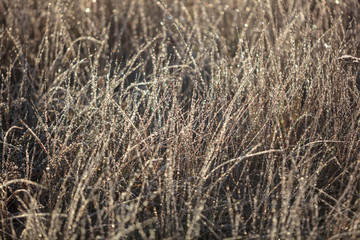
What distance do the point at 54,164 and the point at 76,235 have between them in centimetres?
39

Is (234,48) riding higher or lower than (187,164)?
higher

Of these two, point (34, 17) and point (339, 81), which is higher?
point (34, 17)

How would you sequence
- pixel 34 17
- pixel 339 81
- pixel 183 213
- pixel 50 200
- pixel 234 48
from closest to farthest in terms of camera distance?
pixel 183 213 → pixel 50 200 → pixel 339 81 → pixel 234 48 → pixel 34 17

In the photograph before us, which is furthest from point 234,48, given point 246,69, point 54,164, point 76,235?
point 76,235

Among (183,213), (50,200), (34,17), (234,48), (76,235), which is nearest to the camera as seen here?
(76,235)

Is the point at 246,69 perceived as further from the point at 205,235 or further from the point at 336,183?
the point at 205,235

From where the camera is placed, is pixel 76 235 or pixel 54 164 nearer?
pixel 76 235

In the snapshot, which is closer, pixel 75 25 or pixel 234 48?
pixel 234 48

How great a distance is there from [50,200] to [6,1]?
1889mm

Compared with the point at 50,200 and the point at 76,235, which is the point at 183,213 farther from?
the point at 50,200

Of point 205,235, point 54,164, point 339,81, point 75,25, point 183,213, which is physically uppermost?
point 75,25

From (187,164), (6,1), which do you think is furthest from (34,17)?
(187,164)

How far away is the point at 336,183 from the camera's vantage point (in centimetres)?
162

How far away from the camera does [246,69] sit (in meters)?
1.88
